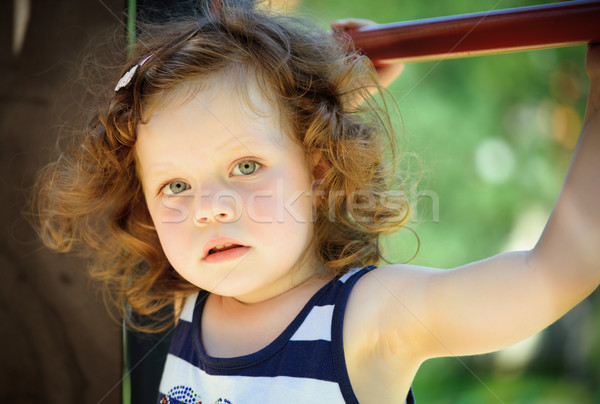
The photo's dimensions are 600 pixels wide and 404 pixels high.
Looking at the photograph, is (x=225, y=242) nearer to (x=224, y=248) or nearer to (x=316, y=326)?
(x=224, y=248)

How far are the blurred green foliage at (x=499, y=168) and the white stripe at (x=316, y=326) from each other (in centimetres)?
170

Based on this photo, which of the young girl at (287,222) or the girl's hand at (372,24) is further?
the girl's hand at (372,24)

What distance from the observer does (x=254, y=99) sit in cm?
83

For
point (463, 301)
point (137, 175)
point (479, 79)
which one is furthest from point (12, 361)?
point (479, 79)

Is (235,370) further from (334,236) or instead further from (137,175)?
(137,175)

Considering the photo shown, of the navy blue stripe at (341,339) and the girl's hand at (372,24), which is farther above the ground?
the girl's hand at (372,24)

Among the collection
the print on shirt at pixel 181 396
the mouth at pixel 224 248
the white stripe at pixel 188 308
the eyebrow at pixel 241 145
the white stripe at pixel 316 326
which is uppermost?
the eyebrow at pixel 241 145

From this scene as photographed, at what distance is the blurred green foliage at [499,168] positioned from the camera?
8.64 ft

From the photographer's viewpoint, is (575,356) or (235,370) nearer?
(235,370)

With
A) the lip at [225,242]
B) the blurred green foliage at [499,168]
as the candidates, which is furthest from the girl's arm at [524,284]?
the blurred green foliage at [499,168]

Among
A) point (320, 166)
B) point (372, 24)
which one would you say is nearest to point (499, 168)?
point (372, 24)

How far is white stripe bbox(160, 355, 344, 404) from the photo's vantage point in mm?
755

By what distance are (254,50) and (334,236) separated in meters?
0.31

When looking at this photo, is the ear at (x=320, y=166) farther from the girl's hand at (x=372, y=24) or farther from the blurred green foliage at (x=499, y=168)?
the blurred green foliage at (x=499, y=168)
